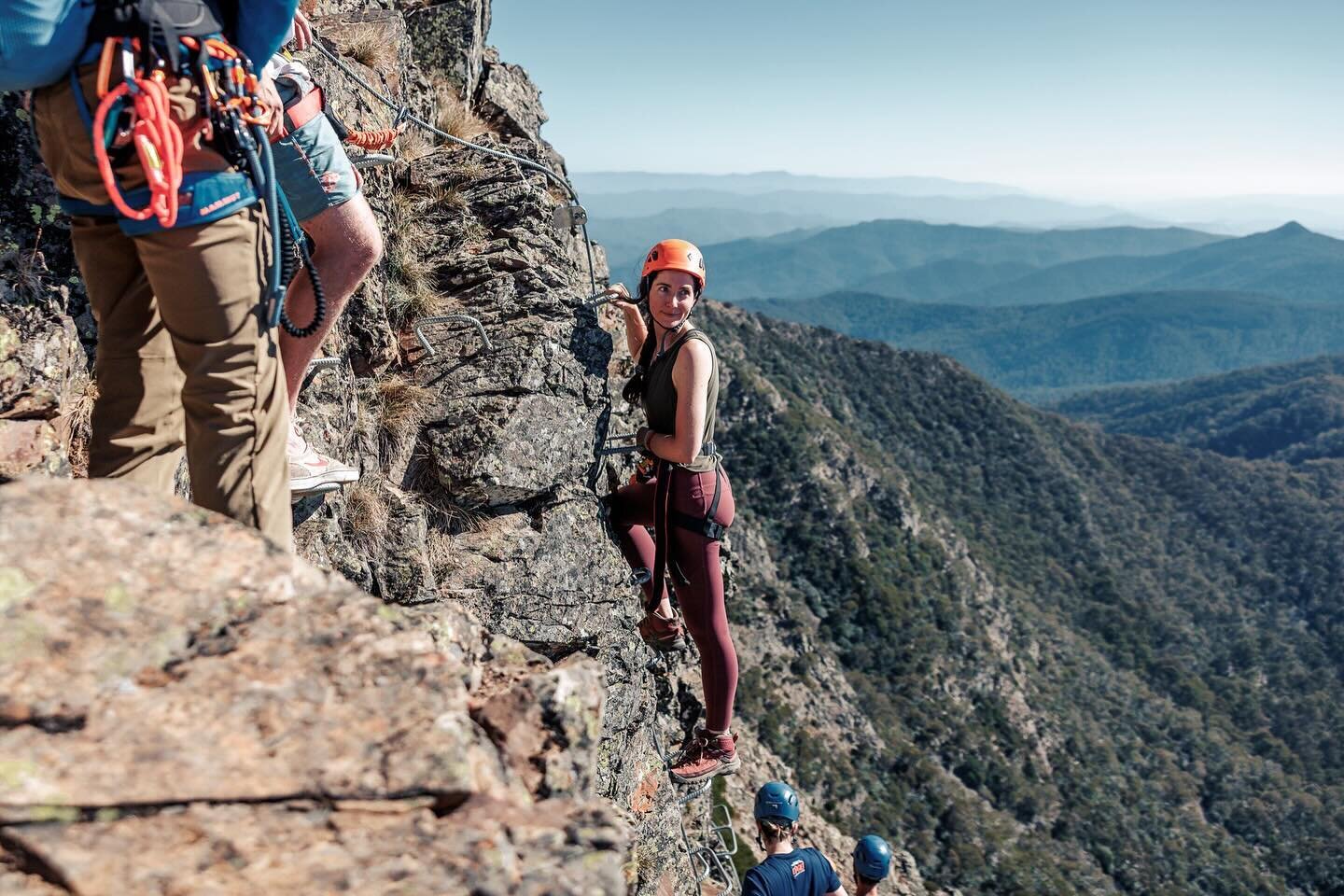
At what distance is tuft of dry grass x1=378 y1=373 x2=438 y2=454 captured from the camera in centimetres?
688


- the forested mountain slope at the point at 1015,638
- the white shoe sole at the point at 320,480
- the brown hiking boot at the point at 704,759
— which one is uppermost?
the white shoe sole at the point at 320,480

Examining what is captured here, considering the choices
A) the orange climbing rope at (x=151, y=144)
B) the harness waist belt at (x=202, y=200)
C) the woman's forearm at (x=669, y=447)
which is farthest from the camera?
the woman's forearm at (x=669, y=447)

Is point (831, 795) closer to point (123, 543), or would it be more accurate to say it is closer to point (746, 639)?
point (746, 639)

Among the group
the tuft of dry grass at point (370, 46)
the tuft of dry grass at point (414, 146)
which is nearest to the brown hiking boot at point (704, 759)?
the tuft of dry grass at point (414, 146)

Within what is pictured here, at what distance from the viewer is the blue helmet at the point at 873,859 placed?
7.30 meters

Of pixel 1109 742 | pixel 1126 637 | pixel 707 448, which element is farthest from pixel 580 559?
pixel 1126 637

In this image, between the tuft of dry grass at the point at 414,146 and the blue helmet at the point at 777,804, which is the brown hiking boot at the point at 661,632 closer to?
the blue helmet at the point at 777,804

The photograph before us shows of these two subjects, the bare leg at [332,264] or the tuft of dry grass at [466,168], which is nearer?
the bare leg at [332,264]

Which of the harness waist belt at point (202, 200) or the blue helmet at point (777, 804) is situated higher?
the harness waist belt at point (202, 200)

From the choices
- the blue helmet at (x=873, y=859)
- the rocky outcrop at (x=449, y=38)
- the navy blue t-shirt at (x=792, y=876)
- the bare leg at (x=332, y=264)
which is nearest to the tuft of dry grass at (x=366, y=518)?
the bare leg at (x=332, y=264)

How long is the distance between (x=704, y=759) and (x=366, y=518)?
3346 millimetres

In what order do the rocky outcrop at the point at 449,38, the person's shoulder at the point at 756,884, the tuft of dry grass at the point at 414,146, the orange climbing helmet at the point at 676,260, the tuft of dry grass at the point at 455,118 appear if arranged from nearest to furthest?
the person's shoulder at the point at 756,884, the orange climbing helmet at the point at 676,260, the tuft of dry grass at the point at 414,146, the tuft of dry grass at the point at 455,118, the rocky outcrop at the point at 449,38

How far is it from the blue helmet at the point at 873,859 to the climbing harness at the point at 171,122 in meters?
6.88

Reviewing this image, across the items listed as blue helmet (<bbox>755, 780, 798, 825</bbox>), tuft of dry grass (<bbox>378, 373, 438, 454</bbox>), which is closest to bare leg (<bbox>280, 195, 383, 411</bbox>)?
tuft of dry grass (<bbox>378, 373, 438, 454</bbox>)
